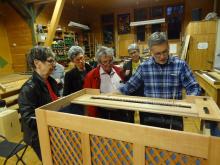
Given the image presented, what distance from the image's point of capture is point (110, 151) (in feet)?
2.78

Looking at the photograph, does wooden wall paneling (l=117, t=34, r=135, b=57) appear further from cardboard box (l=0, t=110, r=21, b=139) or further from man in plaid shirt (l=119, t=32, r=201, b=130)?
man in plaid shirt (l=119, t=32, r=201, b=130)

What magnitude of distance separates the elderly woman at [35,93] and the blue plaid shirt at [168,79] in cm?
83

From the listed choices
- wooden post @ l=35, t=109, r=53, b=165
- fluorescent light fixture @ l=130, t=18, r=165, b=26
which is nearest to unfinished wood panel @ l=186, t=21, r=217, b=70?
fluorescent light fixture @ l=130, t=18, r=165, b=26

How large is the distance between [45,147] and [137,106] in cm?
61

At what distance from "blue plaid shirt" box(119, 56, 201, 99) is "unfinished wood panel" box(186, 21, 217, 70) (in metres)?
4.54

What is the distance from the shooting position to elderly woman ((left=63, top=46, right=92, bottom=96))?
2191mm

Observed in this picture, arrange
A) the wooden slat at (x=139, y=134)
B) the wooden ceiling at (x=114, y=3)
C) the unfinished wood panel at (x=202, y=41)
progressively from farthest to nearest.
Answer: the wooden ceiling at (x=114, y=3), the unfinished wood panel at (x=202, y=41), the wooden slat at (x=139, y=134)

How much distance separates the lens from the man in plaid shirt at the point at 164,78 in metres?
1.45

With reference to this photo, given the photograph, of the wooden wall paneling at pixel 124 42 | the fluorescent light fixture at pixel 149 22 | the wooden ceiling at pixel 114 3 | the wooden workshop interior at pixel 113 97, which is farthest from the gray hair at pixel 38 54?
the wooden wall paneling at pixel 124 42

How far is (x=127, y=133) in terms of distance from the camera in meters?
0.78

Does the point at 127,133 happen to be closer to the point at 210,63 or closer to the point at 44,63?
the point at 44,63

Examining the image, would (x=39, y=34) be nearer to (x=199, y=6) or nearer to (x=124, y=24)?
(x=124, y=24)

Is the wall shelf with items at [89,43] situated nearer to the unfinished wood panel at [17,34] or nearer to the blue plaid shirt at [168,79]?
the unfinished wood panel at [17,34]

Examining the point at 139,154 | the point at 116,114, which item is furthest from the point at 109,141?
the point at 116,114
